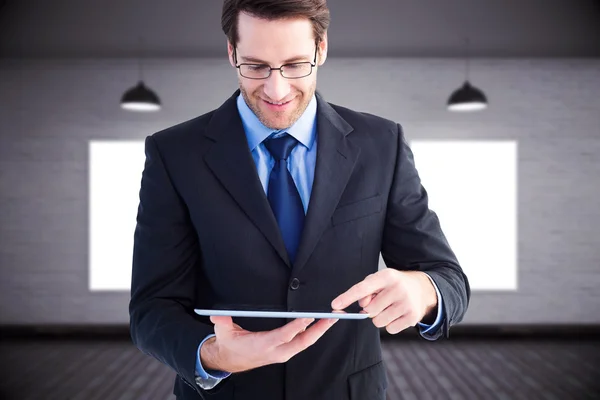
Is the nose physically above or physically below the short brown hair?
below

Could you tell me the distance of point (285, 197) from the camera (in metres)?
1.20

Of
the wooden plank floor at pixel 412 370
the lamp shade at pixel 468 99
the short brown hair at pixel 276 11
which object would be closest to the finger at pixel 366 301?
the short brown hair at pixel 276 11

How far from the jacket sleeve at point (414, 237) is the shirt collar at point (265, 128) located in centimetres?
22

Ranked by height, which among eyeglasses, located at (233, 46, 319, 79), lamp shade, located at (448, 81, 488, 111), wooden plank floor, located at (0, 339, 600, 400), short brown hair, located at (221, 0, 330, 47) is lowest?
wooden plank floor, located at (0, 339, 600, 400)

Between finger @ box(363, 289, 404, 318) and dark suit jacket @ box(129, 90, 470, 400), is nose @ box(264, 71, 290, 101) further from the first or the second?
finger @ box(363, 289, 404, 318)

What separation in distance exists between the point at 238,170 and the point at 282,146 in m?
0.13

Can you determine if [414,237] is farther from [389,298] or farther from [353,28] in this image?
[353,28]

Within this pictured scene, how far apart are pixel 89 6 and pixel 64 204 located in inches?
117

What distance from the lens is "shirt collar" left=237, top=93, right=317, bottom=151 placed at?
1.23 meters

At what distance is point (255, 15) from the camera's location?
3.58 feet

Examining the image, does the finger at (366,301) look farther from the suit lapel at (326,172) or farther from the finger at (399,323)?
the suit lapel at (326,172)

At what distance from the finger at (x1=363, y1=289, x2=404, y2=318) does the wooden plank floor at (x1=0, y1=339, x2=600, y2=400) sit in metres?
4.03

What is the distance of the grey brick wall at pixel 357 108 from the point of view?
6.98m

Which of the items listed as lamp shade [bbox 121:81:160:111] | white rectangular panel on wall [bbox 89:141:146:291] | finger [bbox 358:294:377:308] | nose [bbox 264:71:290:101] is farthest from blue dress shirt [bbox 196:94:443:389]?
white rectangular panel on wall [bbox 89:141:146:291]
